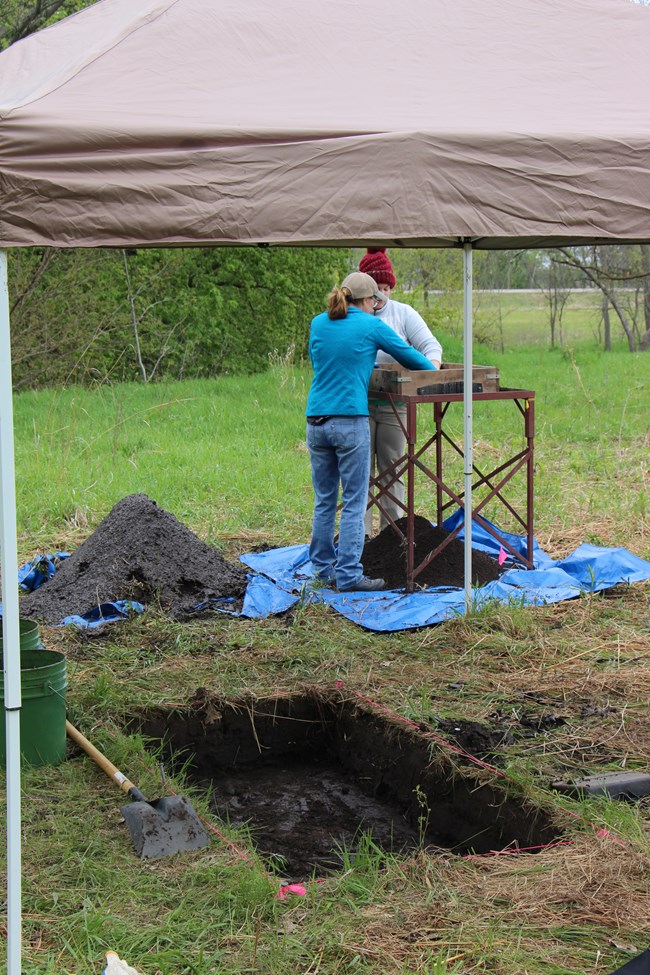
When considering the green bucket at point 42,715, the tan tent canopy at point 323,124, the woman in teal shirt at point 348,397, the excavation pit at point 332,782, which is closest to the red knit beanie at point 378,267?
the woman in teal shirt at point 348,397

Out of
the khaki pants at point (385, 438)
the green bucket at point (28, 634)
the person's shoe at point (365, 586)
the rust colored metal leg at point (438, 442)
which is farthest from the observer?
the khaki pants at point (385, 438)

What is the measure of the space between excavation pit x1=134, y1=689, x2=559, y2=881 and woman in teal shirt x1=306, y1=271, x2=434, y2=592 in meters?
1.46

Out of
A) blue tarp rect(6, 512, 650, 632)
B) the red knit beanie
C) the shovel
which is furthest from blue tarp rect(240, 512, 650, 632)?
the shovel

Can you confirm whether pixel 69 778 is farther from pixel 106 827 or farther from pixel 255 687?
pixel 255 687

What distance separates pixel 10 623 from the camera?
9.13ft

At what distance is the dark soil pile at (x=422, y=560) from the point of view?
6.39m

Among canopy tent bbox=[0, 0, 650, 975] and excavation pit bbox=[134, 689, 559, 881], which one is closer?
canopy tent bbox=[0, 0, 650, 975]

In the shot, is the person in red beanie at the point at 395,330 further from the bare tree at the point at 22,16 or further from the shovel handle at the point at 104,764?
the bare tree at the point at 22,16

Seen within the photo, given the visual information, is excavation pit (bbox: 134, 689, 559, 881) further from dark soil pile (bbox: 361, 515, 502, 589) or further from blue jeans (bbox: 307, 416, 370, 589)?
dark soil pile (bbox: 361, 515, 502, 589)

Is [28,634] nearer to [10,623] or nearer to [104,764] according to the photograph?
[104,764]

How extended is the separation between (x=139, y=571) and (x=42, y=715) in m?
2.19

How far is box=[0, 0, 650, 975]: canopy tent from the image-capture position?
9.50 ft

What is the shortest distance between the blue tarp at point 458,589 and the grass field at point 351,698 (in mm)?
139

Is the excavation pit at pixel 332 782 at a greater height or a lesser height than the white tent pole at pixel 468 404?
lesser
